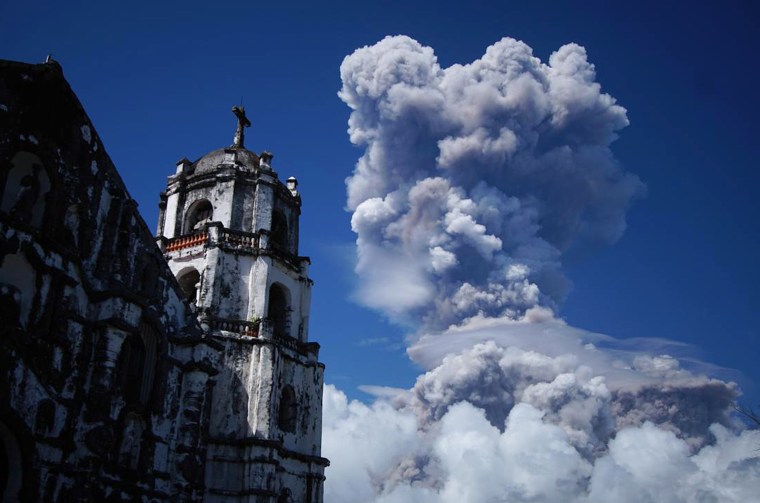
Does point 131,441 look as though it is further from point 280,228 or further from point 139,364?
point 280,228

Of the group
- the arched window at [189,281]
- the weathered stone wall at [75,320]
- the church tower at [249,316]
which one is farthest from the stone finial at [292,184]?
the weathered stone wall at [75,320]

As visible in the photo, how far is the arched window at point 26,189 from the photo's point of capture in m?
14.1

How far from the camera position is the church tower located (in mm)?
23031

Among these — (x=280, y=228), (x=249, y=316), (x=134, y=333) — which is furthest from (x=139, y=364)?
(x=280, y=228)

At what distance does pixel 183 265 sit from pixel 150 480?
10.4m

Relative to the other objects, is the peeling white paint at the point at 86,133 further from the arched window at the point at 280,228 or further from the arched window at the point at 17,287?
the arched window at the point at 280,228

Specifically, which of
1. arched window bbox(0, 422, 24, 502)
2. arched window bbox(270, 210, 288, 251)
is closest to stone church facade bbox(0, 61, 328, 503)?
arched window bbox(0, 422, 24, 502)

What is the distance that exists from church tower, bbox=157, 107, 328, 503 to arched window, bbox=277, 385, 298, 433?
4 centimetres

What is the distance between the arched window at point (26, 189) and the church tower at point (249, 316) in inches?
269

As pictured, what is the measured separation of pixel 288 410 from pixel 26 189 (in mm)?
13485

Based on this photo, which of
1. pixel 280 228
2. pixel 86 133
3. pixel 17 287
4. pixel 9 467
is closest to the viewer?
pixel 9 467

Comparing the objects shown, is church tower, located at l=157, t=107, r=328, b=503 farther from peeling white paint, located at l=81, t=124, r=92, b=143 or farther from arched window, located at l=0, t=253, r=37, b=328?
arched window, located at l=0, t=253, r=37, b=328

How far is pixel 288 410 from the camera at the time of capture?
997 inches

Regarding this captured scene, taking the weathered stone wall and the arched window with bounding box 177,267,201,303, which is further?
the arched window with bounding box 177,267,201,303
